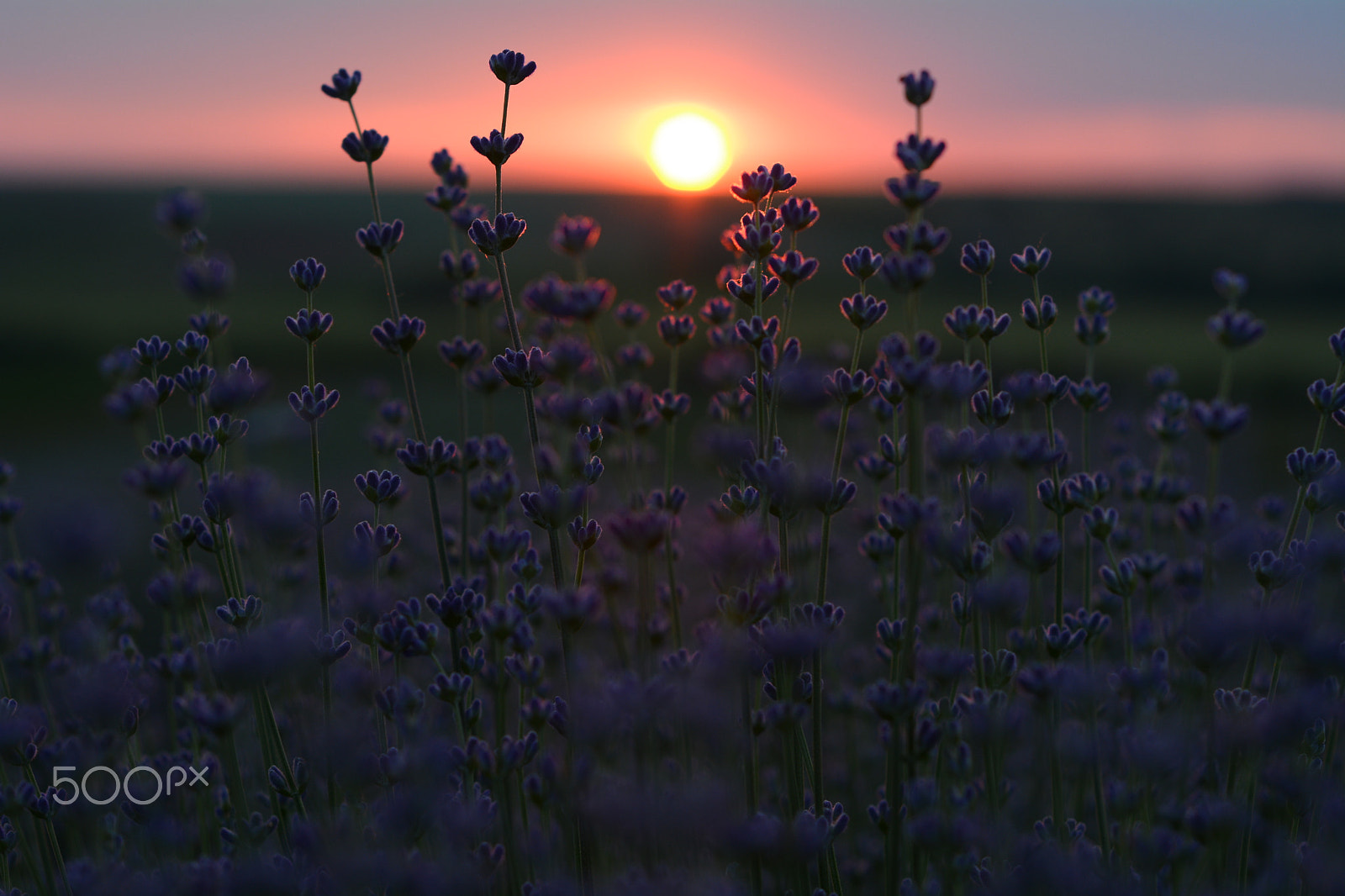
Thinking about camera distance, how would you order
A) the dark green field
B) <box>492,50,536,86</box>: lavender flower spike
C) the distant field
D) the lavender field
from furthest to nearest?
the distant field
the dark green field
<box>492,50,536,86</box>: lavender flower spike
the lavender field

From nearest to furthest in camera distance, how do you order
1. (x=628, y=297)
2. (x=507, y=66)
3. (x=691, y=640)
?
1. (x=507, y=66)
2. (x=691, y=640)
3. (x=628, y=297)

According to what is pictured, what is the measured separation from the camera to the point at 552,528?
6.15 ft

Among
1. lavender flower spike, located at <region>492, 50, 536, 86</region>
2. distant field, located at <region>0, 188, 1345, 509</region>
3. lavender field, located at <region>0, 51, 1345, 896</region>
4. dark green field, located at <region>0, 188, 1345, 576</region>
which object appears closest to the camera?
lavender field, located at <region>0, 51, 1345, 896</region>

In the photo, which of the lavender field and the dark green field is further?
the dark green field

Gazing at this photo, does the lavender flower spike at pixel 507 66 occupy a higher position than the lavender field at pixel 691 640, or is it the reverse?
the lavender flower spike at pixel 507 66

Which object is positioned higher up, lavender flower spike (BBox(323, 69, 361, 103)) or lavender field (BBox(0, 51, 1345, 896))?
lavender flower spike (BBox(323, 69, 361, 103))

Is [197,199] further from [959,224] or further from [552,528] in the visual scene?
[959,224]

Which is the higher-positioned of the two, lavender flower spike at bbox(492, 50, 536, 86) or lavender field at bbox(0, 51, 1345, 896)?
lavender flower spike at bbox(492, 50, 536, 86)

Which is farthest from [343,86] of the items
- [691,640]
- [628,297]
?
[628,297]

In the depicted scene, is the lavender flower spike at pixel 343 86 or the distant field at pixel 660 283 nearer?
the lavender flower spike at pixel 343 86

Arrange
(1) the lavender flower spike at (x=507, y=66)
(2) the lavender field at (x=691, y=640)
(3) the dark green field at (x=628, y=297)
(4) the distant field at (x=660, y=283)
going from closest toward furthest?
(2) the lavender field at (x=691, y=640), (1) the lavender flower spike at (x=507, y=66), (3) the dark green field at (x=628, y=297), (4) the distant field at (x=660, y=283)

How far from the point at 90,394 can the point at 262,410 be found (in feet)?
21.5

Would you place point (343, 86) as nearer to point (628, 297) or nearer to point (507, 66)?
point (507, 66)

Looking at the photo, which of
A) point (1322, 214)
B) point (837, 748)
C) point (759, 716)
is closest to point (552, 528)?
point (759, 716)
